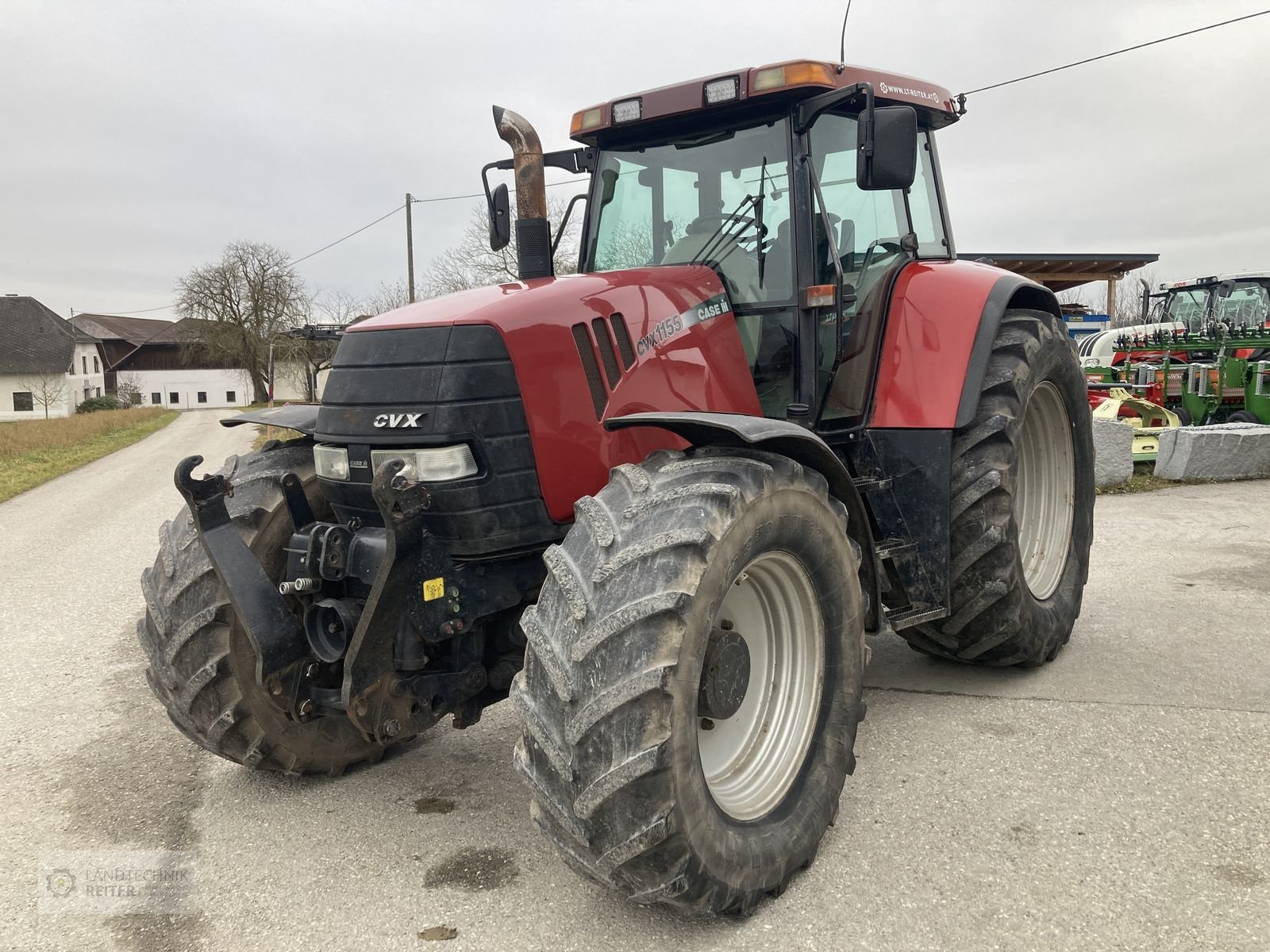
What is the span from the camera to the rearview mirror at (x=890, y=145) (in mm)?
3576

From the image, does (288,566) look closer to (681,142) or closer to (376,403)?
(376,403)

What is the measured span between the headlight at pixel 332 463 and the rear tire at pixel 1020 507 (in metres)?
2.43

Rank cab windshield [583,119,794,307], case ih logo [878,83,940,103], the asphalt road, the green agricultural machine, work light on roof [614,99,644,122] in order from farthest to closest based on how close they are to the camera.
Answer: the green agricultural machine
case ih logo [878,83,940,103]
work light on roof [614,99,644,122]
cab windshield [583,119,794,307]
the asphalt road

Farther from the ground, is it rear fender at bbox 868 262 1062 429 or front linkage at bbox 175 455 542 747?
rear fender at bbox 868 262 1062 429

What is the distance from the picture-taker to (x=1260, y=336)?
15.3 metres

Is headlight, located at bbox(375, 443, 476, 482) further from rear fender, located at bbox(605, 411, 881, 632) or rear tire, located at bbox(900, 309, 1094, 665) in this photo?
rear tire, located at bbox(900, 309, 1094, 665)

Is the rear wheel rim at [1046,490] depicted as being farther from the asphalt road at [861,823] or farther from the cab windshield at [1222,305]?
the cab windshield at [1222,305]

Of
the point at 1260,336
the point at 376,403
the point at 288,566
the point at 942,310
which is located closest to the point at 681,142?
the point at 942,310

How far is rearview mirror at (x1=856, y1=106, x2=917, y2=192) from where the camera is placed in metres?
3.58

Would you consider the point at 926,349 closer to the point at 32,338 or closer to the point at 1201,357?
the point at 1201,357

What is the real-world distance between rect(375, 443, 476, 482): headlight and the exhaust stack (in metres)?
1.47

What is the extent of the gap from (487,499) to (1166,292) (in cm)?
1941

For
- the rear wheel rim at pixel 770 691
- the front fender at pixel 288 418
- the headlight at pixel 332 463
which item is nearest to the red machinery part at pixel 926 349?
the rear wheel rim at pixel 770 691

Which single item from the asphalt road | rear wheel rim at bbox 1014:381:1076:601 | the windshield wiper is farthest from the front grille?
rear wheel rim at bbox 1014:381:1076:601
